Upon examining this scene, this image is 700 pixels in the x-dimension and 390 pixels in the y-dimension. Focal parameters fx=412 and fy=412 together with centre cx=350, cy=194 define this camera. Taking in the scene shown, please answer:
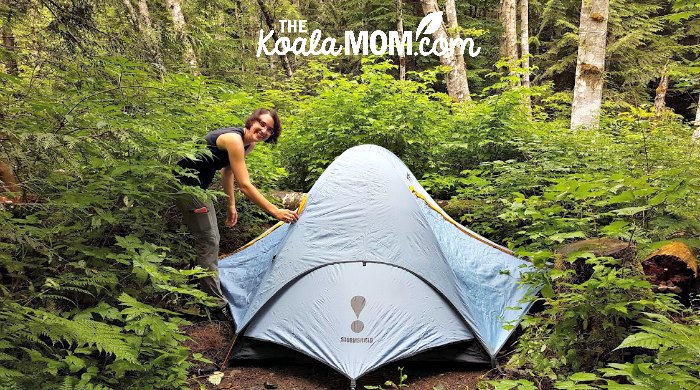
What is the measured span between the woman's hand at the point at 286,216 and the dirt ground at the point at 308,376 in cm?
125

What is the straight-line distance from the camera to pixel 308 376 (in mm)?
3295

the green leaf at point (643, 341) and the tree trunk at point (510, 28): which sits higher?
the tree trunk at point (510, 28)

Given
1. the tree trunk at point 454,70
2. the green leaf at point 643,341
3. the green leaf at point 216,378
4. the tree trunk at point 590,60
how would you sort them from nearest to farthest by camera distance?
the green leaf at point 643,341
the green leaf at point 216,378
the tree trunk at point 590,60
the tree trunk at point 454,70

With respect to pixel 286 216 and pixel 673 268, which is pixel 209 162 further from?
pixel 673 268

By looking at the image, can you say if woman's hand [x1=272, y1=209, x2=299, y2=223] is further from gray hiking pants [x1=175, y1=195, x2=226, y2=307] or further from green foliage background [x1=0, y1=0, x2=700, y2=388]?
green foliage background [x1=0, y1=0, x2=700, y2=388]

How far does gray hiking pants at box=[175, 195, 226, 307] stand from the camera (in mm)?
3643

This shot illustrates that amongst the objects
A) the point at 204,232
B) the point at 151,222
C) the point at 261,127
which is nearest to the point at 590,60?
the point at 261,127

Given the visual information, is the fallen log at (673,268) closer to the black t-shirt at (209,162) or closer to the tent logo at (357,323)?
the tent logo at (357,323)

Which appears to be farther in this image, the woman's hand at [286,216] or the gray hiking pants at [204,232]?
the woman's hand at [286,216]

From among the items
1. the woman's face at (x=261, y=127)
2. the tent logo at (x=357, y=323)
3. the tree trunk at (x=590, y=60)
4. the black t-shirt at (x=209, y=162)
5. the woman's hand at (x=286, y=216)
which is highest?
the tree trunk at (x=590, y=60)

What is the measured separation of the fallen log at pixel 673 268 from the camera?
9.78 feet

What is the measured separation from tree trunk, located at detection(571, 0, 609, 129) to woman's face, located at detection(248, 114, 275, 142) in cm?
541

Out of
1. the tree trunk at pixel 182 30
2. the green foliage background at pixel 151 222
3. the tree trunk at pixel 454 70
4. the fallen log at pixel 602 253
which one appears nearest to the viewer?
the green foliage background at pixel 151 222

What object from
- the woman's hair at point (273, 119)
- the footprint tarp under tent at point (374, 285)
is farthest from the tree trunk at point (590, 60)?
the woman's hair at point (273, 119)
